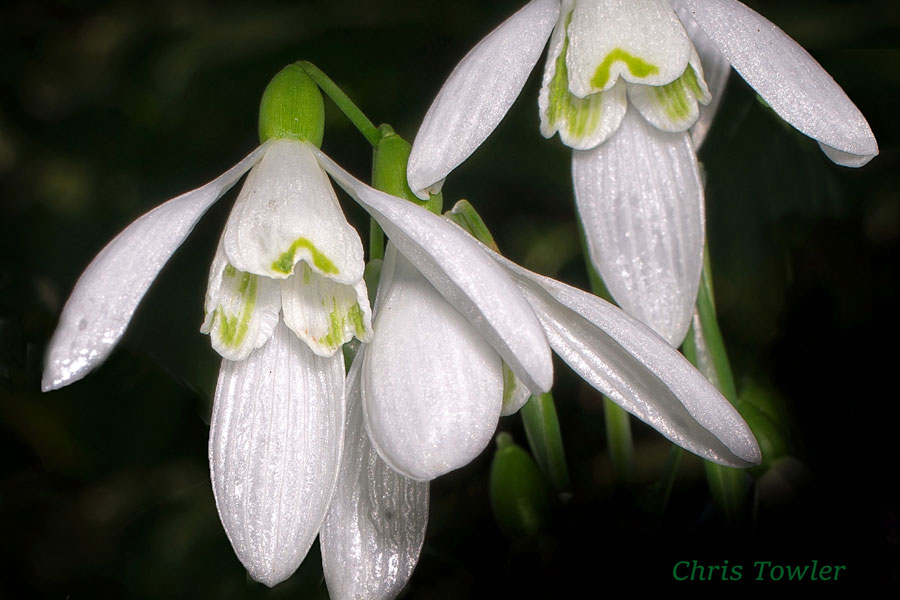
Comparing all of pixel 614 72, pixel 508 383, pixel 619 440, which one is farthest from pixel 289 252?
pixel 619 440

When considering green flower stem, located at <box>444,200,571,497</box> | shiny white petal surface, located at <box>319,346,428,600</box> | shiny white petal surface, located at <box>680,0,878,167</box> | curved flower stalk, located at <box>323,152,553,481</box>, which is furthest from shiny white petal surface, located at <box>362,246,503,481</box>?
shiny white petal surface, located at <box>680,0,878,167</box>

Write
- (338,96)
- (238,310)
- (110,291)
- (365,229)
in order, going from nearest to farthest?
(110,291) < (238,310) < (338,96) < (365,229)

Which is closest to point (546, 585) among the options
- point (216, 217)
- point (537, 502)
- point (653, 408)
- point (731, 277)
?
point (537, 502)

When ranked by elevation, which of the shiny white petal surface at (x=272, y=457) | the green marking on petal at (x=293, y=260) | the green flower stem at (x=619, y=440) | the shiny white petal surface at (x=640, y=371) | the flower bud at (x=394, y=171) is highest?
the flower bud at (x=394, y=171)

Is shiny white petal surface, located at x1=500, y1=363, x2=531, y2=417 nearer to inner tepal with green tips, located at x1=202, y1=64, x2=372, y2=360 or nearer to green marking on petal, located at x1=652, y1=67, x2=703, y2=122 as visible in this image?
inner tepal with green tips, located at x1=202, y1=64, x2=372, y2=360

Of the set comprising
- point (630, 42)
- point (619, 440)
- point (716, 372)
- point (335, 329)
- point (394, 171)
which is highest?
point (630, 42)

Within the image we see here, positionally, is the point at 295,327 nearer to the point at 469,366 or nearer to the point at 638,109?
the point at 469,366

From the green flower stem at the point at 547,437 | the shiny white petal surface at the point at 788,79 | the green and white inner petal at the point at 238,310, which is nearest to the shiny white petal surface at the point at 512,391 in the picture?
the green flower stem at the point at 547,437

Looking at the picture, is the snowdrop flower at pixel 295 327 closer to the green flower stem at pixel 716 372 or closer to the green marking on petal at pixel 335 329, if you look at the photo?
the green marking on petal at pixel 335 329
